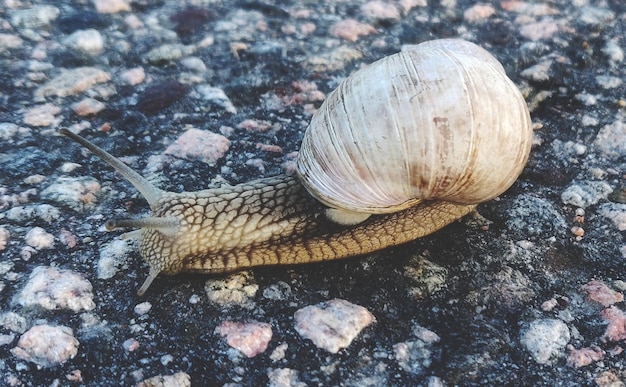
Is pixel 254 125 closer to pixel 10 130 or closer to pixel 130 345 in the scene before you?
pixel 10 130

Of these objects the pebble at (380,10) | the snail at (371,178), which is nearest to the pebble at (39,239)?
the snail at (371,178)

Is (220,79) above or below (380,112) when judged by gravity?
below

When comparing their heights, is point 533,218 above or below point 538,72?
below

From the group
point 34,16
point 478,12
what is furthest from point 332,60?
point 34,16

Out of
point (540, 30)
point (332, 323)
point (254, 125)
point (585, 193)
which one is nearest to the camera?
point (332, 323)

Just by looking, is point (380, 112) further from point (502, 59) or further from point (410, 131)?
point (502, 59)

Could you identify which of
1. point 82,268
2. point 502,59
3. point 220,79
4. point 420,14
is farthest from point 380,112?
point 420,14

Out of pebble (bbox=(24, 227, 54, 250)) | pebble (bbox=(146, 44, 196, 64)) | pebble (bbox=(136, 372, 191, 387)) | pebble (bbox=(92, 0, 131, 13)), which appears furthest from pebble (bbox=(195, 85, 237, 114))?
pebble (bbox=(136, 372, 191, 387))
